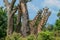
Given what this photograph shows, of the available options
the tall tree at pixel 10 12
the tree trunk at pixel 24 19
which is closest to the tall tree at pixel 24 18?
the tree trunk at pixel 24 19

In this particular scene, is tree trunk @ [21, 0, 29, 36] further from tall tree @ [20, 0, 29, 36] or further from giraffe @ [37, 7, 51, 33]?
giraffe @ [37, 7, 51, 33]

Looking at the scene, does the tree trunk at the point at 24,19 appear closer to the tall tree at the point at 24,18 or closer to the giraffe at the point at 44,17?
the tall tree at the point at 24,18

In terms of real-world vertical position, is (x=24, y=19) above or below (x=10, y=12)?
below

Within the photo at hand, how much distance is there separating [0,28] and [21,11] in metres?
4.42

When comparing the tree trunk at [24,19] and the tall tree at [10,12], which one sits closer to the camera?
the tree trunk at [24,19]

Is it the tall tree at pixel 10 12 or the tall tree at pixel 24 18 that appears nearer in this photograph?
the tall tree at pixel 24 18

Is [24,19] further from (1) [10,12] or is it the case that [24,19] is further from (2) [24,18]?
(1) [10,12]

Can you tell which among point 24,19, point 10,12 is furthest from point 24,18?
point 10,12

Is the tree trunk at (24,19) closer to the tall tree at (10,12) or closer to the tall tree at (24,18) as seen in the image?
the tall tree at (24,18)

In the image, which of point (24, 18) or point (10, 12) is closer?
point (10, 12)

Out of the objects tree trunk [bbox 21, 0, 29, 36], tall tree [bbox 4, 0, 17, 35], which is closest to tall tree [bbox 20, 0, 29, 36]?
tree trunk [bbox 21, 0, 29, 36]

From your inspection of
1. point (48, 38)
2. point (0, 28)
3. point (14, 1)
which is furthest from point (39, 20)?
point (48, 38)

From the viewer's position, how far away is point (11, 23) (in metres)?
21.4

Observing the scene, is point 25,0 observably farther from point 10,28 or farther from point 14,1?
point 10,28
